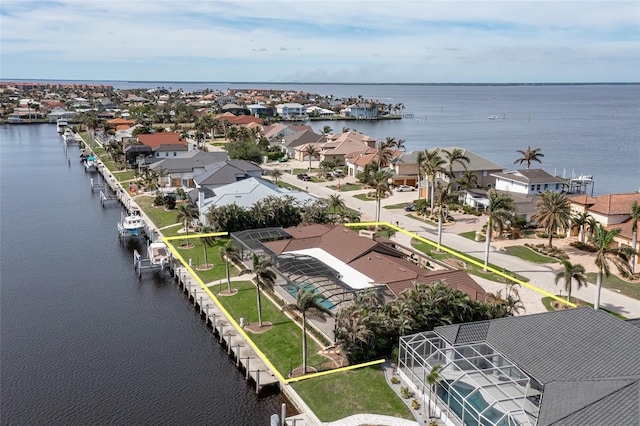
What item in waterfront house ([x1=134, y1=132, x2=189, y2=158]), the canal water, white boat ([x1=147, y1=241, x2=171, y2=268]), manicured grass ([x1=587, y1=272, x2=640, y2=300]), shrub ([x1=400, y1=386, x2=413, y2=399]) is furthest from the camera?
waterfront house ([x1=134, y1=132, x2=189, y2=158])

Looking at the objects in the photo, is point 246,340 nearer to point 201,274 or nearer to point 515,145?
point 201,274

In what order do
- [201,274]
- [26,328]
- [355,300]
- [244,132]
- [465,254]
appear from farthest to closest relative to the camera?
[244,132]
[465,254]
[201,274]
[26,328]
[355,300]

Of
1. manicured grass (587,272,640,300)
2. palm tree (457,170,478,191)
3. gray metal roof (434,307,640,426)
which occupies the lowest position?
manicured grass (587,272,640,300)

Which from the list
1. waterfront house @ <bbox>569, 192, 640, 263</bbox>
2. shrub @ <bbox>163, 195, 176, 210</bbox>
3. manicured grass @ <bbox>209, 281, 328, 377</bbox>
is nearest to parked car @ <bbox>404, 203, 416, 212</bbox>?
waterfront house @ <bbox>569, 192, 640, 263</bbox>

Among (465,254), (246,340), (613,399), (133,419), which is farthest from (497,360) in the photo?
(465,254)

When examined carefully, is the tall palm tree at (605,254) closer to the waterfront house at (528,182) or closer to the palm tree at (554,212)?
the palm tree at (554,212)

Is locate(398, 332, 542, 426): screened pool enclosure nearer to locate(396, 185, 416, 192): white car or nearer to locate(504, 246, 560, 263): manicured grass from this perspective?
locate(504, 246, 560, 263): manicured grass

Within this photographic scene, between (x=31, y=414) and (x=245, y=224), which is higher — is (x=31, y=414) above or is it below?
below

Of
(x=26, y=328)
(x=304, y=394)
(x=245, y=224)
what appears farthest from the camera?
(x=245, y=224)

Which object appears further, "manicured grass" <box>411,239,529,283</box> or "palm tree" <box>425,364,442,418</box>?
"manicured grass" <box>411,239,529,283</box>
